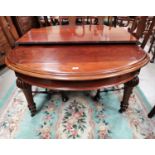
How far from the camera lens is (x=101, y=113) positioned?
5.13 feet

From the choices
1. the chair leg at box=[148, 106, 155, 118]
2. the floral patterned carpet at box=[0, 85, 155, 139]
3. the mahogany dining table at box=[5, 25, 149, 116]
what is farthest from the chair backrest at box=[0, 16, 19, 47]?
the chair leg at box=[148, 106, 155, 118]

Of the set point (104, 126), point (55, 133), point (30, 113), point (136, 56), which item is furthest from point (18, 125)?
point (136, 56)

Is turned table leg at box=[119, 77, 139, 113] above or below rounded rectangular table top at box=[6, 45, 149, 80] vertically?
below

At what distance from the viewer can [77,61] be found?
957 millimetres

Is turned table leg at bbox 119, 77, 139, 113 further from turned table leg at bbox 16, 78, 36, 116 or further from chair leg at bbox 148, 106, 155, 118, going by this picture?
turned table leg at bbox 16, 78, 36, 116

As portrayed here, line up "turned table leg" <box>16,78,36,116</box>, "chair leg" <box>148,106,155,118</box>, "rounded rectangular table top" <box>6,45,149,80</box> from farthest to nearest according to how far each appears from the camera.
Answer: "chair leg" <box>148,106,155,118</box> < "turned table leg" <box>16,78,36,116</box> < "rounded rectangular table top" <box>6,45,149,80</box>

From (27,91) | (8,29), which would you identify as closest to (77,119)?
(27,91)

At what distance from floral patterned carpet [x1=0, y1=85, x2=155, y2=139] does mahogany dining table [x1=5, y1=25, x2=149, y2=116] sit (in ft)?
0.99

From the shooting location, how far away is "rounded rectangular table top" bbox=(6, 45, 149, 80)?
2.76 ft

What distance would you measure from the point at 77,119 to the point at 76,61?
0.77 m

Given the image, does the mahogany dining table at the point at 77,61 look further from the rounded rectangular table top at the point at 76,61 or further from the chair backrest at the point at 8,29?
the chair backrest at the point at 8,29
